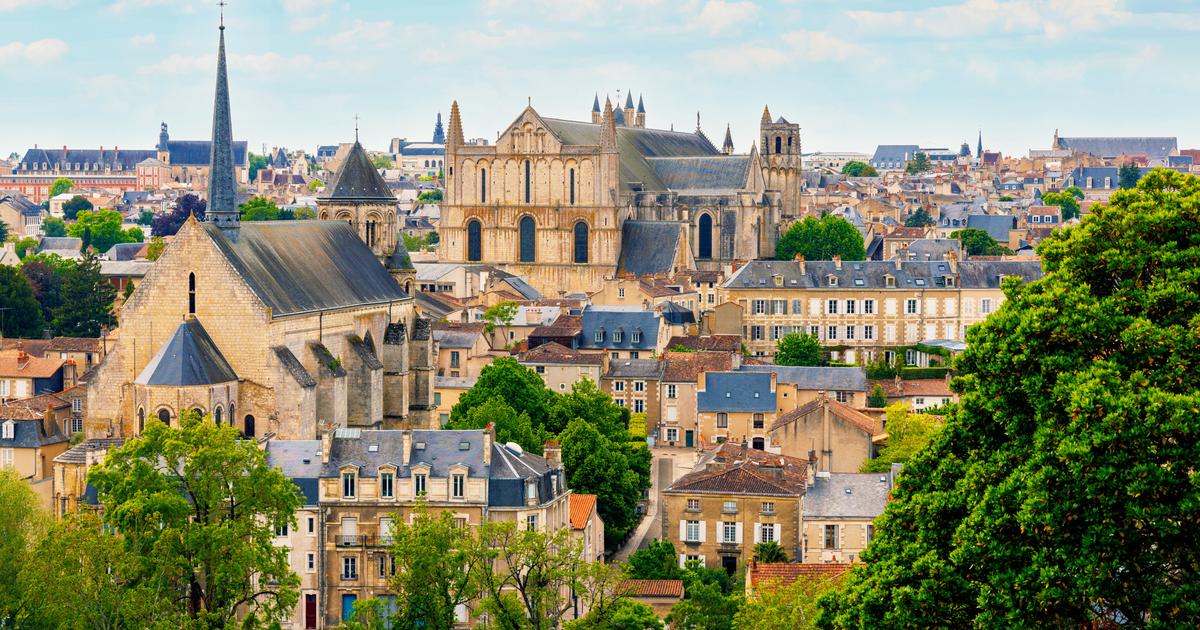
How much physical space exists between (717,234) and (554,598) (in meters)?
84.6

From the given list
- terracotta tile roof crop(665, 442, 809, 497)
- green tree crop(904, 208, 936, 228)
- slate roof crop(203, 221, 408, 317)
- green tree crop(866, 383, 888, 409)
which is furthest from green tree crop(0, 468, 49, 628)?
green tree crop(904, 208, 936, 228)

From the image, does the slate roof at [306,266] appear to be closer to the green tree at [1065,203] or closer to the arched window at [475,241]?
the arched window at [475,241]

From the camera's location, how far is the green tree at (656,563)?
164 ft

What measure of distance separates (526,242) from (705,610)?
247ft

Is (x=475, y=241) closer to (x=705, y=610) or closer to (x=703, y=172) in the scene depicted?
(x=703, y=172)

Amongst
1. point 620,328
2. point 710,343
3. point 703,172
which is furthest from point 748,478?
point 703,172

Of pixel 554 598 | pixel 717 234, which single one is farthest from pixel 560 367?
pixel 717 234

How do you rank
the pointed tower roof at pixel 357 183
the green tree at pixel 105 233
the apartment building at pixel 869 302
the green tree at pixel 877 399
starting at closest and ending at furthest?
the green tree at pixel 877 399 < the pointed tower roof at pixel 357 183 < the apartment building at pixel 869 302 < the green tree at pixel 105 233

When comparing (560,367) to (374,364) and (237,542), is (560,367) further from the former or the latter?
(237,542)

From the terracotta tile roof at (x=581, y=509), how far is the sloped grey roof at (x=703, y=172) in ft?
242

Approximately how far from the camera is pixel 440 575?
4056 centimetres

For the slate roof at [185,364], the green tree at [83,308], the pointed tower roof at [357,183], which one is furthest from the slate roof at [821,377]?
the green tree at [83,308]

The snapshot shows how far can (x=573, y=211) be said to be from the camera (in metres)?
116

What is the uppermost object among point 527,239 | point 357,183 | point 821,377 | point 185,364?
point 357,183
